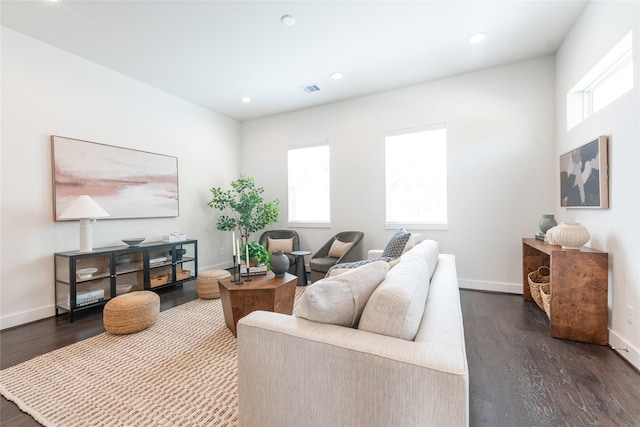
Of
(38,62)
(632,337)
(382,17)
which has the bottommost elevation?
(632,337)

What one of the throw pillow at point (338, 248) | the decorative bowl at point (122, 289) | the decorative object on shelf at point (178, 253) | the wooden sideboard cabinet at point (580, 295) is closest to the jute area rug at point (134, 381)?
the decorative bowl at point (122, 289)

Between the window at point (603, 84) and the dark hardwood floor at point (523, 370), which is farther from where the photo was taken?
the window at point (603, 84)

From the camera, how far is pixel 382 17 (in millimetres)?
2623

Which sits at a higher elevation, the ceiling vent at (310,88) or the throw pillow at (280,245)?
the ceiling vent at (310,88)

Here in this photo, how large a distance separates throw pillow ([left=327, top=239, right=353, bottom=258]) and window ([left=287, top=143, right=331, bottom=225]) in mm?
645

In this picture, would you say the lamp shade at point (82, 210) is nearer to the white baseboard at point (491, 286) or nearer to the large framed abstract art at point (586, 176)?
the white baseboard at point (491, 286)

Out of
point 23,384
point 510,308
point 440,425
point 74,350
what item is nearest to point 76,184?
point 74,350

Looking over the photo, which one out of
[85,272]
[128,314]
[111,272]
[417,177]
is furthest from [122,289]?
[417,177]

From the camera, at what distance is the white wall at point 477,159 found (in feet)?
11.2

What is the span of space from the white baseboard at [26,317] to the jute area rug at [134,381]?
1049mm

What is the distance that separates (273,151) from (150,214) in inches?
95.7

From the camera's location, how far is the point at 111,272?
125 inches

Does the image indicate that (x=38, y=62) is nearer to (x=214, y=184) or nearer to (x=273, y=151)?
(x=214, y=184)

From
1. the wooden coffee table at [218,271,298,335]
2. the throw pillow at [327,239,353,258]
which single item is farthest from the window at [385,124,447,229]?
the wooden coffee table at [218,271,298,335]
